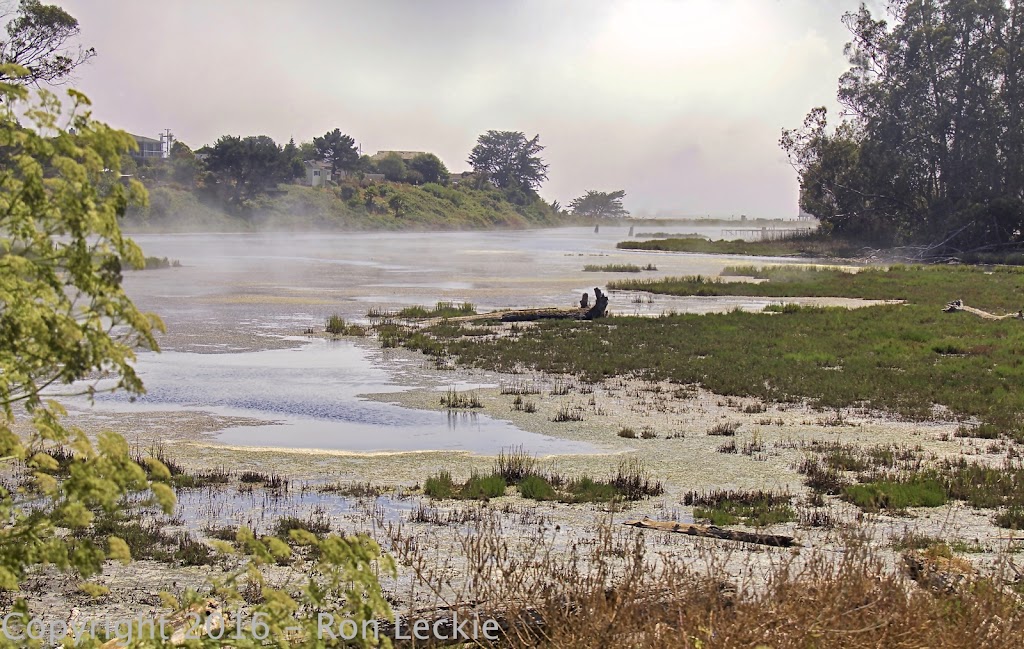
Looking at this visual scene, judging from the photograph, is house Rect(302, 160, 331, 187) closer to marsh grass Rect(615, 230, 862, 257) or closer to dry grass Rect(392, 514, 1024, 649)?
marsh grass Rect(615, 230, 862, 257)

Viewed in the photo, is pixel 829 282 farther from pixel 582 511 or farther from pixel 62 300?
pixel 62 300

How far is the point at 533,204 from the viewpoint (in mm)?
185000

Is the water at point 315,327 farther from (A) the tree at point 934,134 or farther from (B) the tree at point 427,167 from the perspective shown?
(B) the tree at point 427,167

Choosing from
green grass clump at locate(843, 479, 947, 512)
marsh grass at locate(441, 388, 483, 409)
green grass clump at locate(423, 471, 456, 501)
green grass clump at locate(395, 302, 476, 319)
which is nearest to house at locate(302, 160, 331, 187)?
green grass clump at locate(395, 302, 476, 319)

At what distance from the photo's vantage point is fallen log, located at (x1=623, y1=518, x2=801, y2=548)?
8992 mm

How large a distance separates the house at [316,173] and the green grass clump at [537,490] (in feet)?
401

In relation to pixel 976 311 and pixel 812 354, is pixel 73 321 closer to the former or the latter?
pixel 812 354

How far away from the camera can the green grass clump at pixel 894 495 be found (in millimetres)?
10781

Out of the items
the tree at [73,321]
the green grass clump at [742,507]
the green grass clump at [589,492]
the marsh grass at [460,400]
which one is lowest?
the marsh grass at [460,400]

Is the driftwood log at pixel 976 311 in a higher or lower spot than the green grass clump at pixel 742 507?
higher

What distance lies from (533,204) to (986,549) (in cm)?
17754

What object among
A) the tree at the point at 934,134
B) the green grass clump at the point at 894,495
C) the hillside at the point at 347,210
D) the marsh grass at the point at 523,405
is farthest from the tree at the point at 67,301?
the hillside at the point at 347,210

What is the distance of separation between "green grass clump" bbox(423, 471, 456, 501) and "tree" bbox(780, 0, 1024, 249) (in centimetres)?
6665

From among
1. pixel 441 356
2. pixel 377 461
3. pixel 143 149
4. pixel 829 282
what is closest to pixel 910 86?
pixel 829 282
